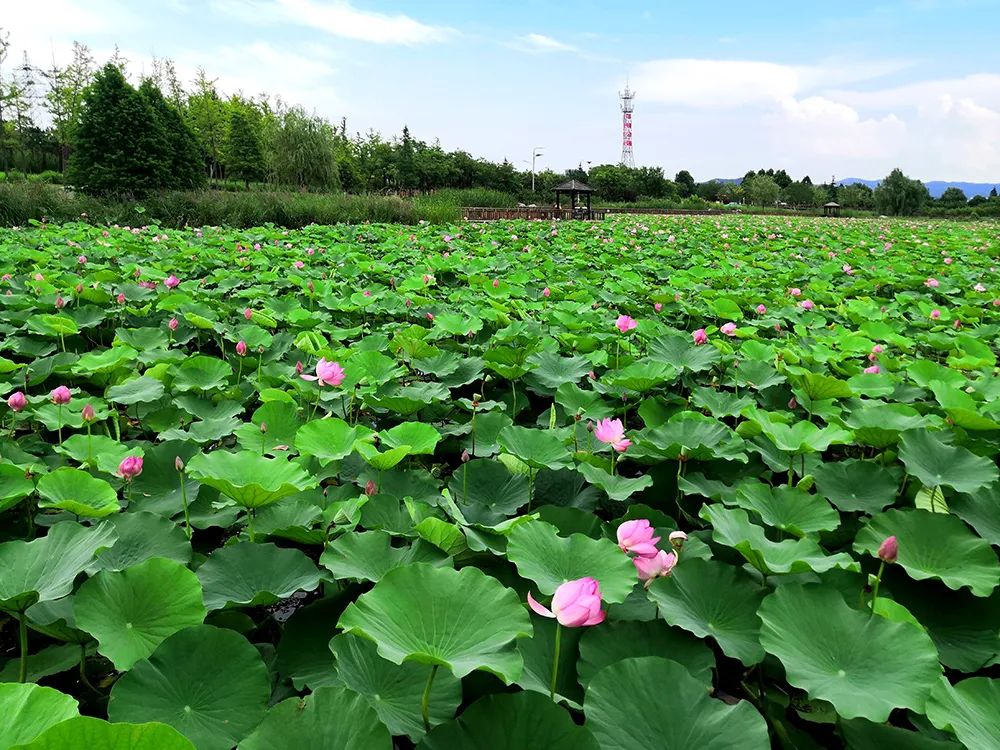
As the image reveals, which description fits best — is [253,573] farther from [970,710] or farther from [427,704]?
[970,710]

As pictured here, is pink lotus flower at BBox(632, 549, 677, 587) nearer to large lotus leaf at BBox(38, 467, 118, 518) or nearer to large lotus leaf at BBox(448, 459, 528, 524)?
large lotus leaf at BBox(448, 459, 528, 524)

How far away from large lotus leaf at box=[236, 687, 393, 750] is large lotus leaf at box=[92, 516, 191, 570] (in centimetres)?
51

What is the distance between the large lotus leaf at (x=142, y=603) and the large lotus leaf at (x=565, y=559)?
0.45m

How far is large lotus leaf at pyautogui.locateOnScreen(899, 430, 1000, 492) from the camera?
50.7 inches

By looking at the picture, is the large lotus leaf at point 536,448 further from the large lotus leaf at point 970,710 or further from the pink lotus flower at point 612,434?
the large lotus leaf at point 970,710

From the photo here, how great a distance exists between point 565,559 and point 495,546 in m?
0.13

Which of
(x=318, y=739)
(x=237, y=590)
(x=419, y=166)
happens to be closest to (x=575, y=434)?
(x=237, y=590)

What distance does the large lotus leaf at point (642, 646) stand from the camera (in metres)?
0.87

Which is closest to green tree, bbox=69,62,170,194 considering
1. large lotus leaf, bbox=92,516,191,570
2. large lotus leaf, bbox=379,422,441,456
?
large lotus leaf, bbox=379,422,441,456

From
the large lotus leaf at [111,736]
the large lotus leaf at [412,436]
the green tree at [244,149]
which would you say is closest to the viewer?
the large lotus leaf at [111,736]

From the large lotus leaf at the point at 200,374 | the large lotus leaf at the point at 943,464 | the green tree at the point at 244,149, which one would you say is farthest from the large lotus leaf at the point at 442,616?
the green tree at the point at 244,149

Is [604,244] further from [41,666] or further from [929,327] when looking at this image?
[41,666]

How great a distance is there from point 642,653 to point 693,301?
3138 mm

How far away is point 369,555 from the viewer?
1021mm
